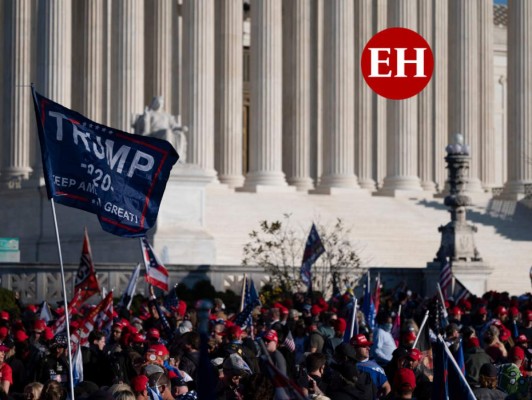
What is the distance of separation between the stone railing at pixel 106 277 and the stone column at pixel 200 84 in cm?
2338

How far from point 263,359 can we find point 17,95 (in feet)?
195

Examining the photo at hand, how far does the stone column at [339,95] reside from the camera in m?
77.2

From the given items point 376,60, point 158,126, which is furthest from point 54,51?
point 158,126

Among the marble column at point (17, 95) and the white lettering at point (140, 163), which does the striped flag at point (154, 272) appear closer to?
the white lettering at point (140, 163)

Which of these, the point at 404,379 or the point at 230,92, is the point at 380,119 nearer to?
the point at 230,92

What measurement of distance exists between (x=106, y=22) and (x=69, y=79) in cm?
584

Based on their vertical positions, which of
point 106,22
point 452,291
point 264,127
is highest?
point 106,22

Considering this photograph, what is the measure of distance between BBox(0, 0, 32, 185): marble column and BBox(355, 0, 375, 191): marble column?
19631mm

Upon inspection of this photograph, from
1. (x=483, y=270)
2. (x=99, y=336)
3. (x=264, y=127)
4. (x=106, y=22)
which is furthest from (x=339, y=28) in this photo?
(x=99, y=336)

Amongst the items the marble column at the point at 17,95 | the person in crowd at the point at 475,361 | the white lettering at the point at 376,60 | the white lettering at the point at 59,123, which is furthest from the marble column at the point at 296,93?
the white lettering at the point at 59,123

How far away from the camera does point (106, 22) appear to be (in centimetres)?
7275

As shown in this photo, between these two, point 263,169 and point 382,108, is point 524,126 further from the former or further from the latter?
point 263,169

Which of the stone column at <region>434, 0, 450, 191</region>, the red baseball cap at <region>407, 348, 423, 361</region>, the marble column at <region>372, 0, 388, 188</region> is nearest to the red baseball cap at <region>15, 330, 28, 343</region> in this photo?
the red baseball cap at <region>407, 348, 423, 361</region>

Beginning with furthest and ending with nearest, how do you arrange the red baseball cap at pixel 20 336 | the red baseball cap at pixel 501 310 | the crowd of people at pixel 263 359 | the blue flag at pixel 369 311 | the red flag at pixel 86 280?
1. the blue flag at pixel 369 311
2. the red baseball cap at pixel 501 310
3. the red flag at pixel 86 280
4. the red baseball cap at pixel 20 336
5. the crowd of people at pixel 263 359
